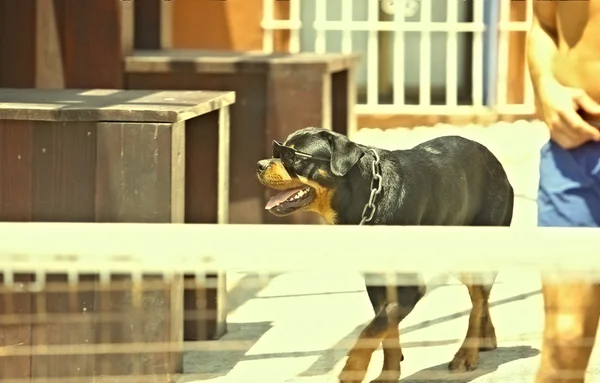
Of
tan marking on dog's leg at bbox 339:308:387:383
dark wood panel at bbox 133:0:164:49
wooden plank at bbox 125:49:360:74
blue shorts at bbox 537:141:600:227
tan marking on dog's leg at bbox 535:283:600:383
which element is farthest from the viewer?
dark wood panel at bbox 133:0:164:49

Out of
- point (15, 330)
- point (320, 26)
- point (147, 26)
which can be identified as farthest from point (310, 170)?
point (320, 26)

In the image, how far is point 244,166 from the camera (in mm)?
7074

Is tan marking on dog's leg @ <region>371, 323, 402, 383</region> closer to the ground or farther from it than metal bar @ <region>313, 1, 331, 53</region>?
closer to the ground

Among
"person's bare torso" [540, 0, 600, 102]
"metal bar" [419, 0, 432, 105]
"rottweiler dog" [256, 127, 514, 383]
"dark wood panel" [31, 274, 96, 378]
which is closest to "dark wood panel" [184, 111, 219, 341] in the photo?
"rottweiler dog" [256, 127, 514, 383]

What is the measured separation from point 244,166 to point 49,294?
219 cm

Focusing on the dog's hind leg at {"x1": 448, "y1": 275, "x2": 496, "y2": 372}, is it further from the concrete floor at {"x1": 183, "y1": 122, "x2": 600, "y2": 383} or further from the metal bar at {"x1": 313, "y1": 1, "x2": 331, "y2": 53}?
the metal bar at {"x1": 313, "y1": 1, "x2": 331, "y2": 53}

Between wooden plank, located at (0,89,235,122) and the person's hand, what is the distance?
166 centimetres

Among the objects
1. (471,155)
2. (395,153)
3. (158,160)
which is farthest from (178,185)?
(471,155)

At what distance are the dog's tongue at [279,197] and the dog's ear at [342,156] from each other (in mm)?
209

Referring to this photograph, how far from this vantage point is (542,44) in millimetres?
Result: 3951

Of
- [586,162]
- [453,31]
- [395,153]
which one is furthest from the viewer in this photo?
[453,31]

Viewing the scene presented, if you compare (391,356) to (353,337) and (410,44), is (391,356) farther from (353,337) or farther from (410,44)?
(410,44)

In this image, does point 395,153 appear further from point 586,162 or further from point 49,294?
point 586,162

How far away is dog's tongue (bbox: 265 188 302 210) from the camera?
549 centimetres
